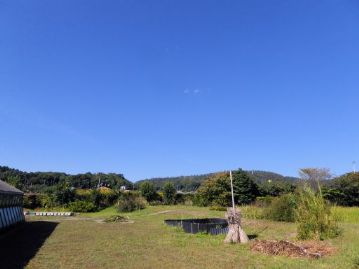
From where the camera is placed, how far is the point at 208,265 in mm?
11781

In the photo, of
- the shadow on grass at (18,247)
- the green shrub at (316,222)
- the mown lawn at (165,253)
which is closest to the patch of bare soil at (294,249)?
the mown lawn at (165,253)

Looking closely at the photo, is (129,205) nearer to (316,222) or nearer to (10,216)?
(10,216)

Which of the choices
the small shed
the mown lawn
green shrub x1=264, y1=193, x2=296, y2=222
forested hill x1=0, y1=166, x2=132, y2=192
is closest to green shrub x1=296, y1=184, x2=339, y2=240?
the mown lawn

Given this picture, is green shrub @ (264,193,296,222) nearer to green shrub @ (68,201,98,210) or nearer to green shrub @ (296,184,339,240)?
green shrub @ (296,184,339,240)

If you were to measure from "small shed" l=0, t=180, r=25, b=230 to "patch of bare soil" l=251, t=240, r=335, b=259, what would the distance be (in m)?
13.3

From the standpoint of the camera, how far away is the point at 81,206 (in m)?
43.4

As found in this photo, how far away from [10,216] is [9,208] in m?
0.45

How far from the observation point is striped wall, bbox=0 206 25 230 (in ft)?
70.5

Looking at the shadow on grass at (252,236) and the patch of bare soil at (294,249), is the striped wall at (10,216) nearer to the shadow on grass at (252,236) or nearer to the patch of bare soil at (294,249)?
the shadow on grass at (252,236)

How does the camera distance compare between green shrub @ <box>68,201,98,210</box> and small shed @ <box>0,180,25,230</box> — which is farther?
green shrub @ <box>68,201,98,210</box>

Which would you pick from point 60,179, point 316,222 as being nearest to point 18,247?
point 316,222

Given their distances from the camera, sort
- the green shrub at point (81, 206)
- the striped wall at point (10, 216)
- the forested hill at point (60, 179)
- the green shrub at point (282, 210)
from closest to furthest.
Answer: the striped wall at point (10, 216), the green shrub at point (282, 210), the green shrub at point (81, 206), the forested hill at point (60, 179)

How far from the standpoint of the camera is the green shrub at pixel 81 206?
43.2 m

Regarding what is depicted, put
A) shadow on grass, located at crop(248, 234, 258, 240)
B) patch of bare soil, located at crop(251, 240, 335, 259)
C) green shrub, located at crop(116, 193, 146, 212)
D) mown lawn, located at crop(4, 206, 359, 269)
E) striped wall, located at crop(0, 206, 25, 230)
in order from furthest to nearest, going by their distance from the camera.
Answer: green shrub, located at crop(116, 193, 146, 212), striped wall, located at crop(0, 206, 25, 230), shadow on grass, located at crop(248, 234, 258, 240), patch of bare soil, located at crop(251, 240, 335, 259), mown lawn, located at crop(4, 206, 359, 269)
